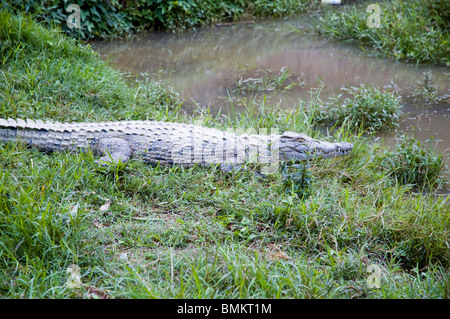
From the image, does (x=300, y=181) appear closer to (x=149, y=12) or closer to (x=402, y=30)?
(x=402, y=30)

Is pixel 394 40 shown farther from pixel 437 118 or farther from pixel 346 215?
pixel 346 215

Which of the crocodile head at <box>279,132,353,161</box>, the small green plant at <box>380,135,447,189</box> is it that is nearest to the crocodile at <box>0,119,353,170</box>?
the crocodile head at <box>279,132,353,161</box>

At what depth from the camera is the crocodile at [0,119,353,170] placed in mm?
4512

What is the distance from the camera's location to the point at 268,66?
8641 millimetres

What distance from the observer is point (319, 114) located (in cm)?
632

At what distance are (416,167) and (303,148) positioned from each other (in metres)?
1.35

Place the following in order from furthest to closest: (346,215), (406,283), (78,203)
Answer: (346,215) < (78,203) < (406,283)

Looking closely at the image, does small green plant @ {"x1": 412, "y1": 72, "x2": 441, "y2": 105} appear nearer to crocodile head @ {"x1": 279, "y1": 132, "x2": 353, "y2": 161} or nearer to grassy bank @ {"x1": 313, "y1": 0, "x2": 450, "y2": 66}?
grassy bank @ {"x1": 313, "y1": 0, "x2": 450, "y2": 66}

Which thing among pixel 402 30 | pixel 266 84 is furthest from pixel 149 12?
pixel 402 30

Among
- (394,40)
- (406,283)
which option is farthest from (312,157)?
(394,40)

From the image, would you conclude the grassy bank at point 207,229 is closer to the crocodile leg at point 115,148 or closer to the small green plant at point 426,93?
the crocodile leg at point 115,148

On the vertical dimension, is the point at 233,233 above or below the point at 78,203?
below

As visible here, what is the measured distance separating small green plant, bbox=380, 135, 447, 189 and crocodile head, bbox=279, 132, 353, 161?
0.59 metres
